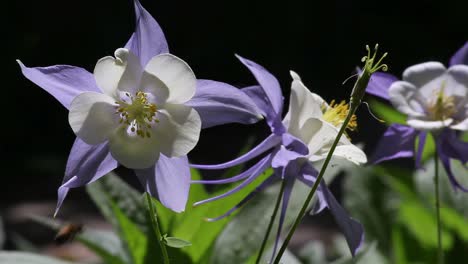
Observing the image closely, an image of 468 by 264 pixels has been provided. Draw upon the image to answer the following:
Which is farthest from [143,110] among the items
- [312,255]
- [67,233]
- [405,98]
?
[312,255]

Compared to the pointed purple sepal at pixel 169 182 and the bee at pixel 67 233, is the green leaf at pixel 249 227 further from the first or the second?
the pointed purple sepal at pixel 169 182

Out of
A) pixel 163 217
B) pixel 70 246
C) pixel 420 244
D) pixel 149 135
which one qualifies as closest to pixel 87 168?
pixel 149 135

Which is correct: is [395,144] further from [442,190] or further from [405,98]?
[442,190]

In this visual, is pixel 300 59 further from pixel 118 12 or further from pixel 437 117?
pixel 437 117

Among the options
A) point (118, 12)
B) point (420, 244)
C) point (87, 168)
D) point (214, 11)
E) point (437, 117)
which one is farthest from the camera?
point (214, 11)

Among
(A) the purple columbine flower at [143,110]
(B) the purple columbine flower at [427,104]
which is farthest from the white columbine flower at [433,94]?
(A) the purple columbine flower at [143,110]

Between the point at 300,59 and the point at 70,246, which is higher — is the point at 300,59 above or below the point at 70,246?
below
